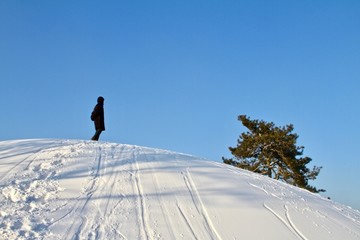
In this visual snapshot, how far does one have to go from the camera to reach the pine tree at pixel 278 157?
23453 mm

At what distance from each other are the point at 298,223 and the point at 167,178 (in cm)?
269

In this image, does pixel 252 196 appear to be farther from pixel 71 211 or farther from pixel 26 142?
pixel 26 142

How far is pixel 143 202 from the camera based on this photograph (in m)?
7.04

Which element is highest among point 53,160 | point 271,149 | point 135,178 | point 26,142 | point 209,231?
point 271,149

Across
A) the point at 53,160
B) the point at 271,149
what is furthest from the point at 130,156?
the point at 271,149

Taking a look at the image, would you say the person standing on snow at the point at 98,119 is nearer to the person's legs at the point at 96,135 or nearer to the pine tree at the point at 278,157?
the person's legs at the point at 96,135

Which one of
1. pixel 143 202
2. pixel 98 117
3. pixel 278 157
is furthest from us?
pixel 278 157

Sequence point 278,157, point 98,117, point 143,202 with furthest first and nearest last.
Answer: point 278,157 < point 98,117 < point 143,202

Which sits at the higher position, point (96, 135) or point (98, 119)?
point (98, 119)

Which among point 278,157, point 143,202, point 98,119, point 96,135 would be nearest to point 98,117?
point 98,119

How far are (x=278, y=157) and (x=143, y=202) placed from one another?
59.6ft

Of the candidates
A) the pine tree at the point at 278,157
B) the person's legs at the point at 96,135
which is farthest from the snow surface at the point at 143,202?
the pine tree at the point at 278,157

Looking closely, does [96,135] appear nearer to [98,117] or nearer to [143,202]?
[98,117]

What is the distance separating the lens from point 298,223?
7262mm
